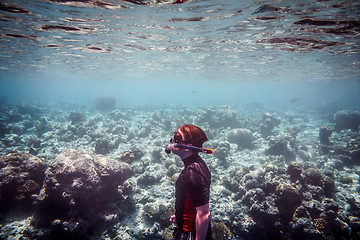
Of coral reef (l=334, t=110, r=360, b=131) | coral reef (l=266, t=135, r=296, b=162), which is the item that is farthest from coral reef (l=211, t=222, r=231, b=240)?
coral reef (l=334, t=110, r=360, b=131)

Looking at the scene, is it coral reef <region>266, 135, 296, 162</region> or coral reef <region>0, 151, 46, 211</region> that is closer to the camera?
coral reef <region>0, 151, 46, 211</region>

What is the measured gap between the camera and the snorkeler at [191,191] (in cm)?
224

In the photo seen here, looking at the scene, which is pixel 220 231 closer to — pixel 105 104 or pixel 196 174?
pixel 196 174

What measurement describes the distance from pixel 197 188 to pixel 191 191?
97 mm

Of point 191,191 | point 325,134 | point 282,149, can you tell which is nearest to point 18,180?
point 191,191

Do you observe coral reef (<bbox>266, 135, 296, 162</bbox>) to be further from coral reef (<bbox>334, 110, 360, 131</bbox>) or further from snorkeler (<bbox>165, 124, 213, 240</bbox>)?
snorkeler (<bbox>165, 124, 213, 240</bbox>)

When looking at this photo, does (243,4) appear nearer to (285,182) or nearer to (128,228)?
(285,182)

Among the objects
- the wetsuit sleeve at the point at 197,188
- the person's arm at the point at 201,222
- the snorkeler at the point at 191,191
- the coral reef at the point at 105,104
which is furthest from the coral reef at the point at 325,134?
the coral reef at the point at 105,104

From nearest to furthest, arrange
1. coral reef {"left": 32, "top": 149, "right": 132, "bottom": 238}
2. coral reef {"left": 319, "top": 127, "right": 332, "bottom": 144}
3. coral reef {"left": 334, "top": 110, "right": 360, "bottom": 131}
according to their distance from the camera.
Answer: coral reef {"left": 32, "top": 149, "right": 132, "bottom": 238}, coral reef {"left": 319, "top": 127, "right": 332, "bottom": 144}, coral reef {"left": 334, "top": 110, "right": 360, "bottom": 131}

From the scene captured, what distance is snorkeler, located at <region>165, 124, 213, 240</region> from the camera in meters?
2.24

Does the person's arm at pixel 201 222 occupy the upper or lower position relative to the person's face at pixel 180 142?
lower

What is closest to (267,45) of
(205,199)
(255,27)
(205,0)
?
(255,27)

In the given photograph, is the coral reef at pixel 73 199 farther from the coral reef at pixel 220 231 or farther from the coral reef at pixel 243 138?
the coral reef at pixel 243 138

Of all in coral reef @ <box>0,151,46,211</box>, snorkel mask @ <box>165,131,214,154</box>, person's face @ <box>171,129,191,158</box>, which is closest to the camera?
snorkel mask @ <box>165,131,214,154</box>
